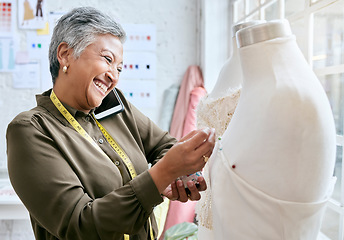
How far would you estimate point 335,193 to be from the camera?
1328mm

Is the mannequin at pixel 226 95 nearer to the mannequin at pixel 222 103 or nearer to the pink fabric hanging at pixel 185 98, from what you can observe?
the mannequin at pixel 222 103

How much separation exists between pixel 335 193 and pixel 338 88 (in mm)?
416

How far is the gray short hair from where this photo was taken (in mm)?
1079

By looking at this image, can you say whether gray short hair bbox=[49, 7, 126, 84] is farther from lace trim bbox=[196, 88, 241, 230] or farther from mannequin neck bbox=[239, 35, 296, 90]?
mannequin neck bbox=[239, 35, 296, 90]

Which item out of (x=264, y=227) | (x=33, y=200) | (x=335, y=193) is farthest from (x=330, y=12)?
(x=33, y=200)

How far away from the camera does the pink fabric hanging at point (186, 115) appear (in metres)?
2.40

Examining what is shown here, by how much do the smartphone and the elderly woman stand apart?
1.2 inches

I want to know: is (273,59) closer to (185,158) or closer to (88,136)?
(185,158)

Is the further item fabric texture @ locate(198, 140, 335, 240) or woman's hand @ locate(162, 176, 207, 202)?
woman's hand @ locate(162, 176, 207, 202)

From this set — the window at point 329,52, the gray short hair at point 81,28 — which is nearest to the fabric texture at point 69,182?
the gray short hair at point 81,28

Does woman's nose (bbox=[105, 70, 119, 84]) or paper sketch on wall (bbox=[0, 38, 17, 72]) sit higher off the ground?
paper sketch on wall (bbox=[0, 38, 17, 72])

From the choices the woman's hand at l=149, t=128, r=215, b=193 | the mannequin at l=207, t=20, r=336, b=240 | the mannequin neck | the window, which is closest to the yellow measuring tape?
the woman's hand at l=149, t=128, r=215, b=193

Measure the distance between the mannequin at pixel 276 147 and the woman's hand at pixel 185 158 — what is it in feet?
0.40

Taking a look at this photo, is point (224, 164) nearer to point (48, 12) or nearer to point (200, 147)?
point (200, 147)
